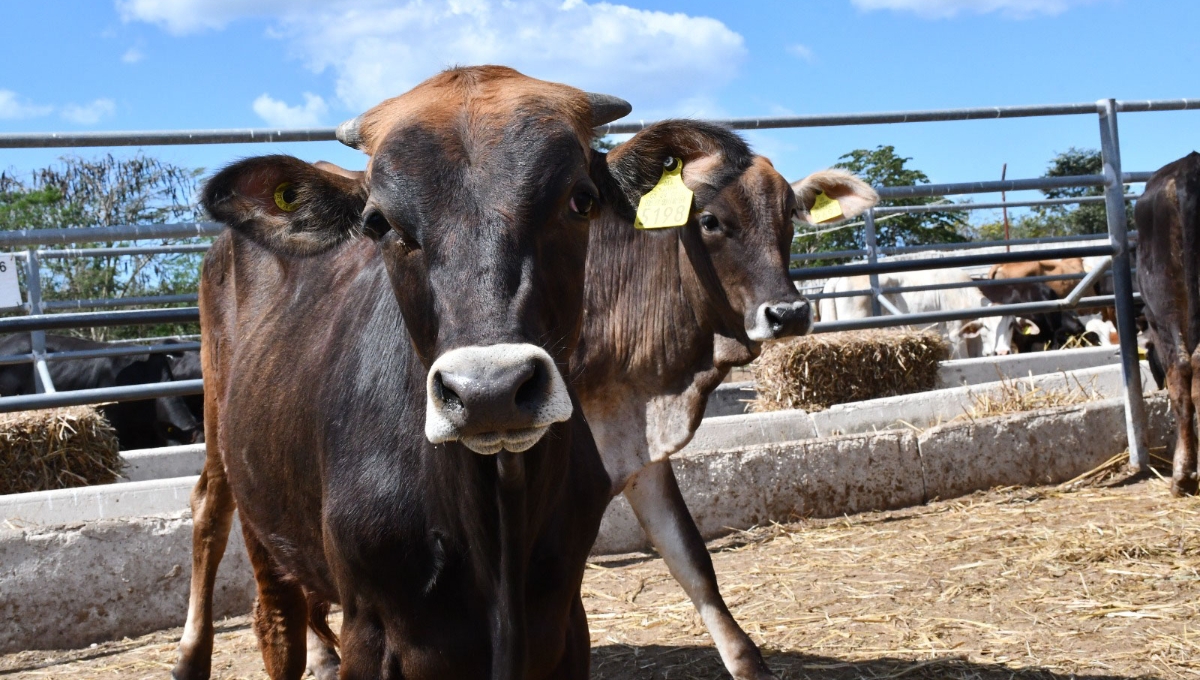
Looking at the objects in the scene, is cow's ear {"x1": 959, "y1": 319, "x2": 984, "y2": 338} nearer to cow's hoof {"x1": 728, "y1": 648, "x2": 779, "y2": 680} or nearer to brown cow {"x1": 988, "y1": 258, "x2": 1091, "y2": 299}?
brown cow {"x1": 988, "y1": 258, "x2": 1091, "y2": 299}

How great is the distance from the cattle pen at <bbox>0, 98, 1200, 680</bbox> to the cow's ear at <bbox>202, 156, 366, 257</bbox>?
1027 mm

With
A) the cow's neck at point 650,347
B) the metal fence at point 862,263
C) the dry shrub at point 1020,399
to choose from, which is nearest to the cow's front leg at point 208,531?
the metal fence at point 862,263

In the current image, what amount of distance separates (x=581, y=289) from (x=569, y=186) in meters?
0.27

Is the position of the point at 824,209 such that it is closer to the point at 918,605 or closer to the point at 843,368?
the point at 918,605

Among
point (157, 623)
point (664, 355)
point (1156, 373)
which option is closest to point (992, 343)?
point (1156, 373)

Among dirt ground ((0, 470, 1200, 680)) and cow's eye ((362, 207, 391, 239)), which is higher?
cow's eye ((362, 207, 391, 239))

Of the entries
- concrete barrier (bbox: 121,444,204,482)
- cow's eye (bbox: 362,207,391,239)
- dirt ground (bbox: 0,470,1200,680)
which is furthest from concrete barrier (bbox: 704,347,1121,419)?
cow's eye (bbox: 362,207,391,239)

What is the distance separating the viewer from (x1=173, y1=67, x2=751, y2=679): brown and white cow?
202 centimetres

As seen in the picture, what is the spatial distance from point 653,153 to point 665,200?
0.47 ft

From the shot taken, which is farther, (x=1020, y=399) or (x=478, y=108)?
(x=1020, y=399)

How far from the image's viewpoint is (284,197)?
8.92 ft

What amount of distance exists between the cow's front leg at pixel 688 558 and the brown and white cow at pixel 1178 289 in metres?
3.47

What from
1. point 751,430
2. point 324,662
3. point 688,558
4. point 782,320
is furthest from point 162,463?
point 782,320

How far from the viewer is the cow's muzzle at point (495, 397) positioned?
1.79 meters
